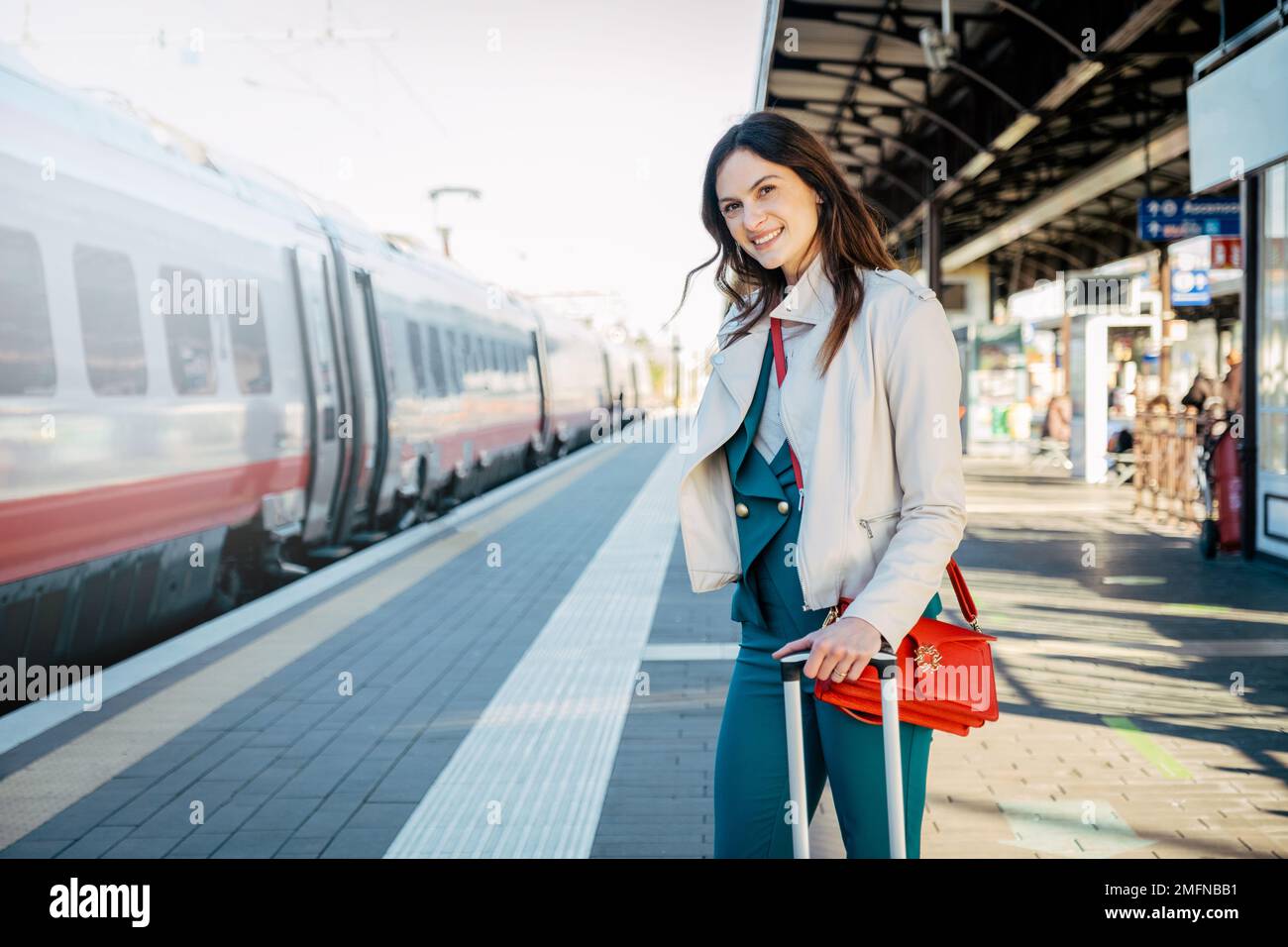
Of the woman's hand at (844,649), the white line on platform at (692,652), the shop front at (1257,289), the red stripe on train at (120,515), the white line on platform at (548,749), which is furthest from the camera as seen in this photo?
the shop front at (1257,289)

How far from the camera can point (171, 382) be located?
7.52 m

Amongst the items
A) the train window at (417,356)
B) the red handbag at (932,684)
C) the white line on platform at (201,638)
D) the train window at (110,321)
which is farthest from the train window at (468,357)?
the red handbag at (932,684)

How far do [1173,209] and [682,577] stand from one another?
8960mm

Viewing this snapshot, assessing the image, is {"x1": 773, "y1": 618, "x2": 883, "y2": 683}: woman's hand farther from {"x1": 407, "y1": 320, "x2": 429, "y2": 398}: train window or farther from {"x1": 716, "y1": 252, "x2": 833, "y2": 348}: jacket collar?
{"x1": 407, "y1": 320, "x2": 429, "y2": 398}: train window

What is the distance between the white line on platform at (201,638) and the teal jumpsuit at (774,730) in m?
4.06

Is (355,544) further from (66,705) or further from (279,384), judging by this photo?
(66,705)

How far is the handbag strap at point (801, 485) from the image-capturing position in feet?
6.95

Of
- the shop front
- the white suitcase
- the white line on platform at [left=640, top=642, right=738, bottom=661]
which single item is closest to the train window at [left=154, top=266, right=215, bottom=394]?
the white line on platform at [left=640, top=642, right=738, bottom=661]

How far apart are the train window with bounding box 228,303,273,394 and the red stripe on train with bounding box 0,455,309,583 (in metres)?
0.57

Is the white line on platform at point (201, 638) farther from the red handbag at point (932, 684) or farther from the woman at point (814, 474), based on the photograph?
the red handbag at point (932, 684)

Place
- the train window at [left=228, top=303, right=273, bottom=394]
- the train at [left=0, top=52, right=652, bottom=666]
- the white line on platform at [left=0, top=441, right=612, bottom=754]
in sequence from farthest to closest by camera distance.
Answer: the train window at [left=228, top=303, right=273, bottom=394] → the train at [left=0, top=52, right=652, bottom=666] → the white line on platform at [left=0, top=441, right=612, bottom=754]

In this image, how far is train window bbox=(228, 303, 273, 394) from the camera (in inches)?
340
